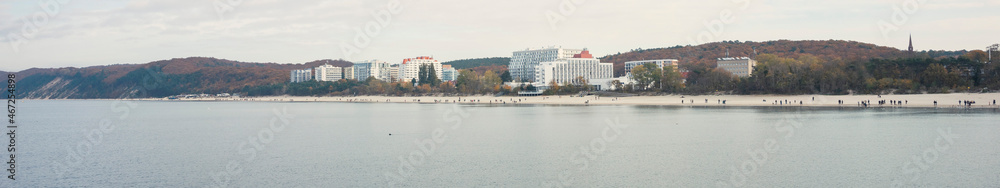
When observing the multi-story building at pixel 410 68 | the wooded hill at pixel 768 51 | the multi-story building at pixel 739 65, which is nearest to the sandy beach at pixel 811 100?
the multi-story building at pixel 739 65

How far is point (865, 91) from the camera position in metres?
67.9

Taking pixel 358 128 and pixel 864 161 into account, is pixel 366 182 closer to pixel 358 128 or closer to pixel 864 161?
pixel 864 161

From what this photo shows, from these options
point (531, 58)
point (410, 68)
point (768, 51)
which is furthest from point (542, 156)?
point (410, 68)

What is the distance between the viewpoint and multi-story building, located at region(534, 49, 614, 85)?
14625 cm

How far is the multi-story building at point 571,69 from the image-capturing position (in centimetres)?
14625

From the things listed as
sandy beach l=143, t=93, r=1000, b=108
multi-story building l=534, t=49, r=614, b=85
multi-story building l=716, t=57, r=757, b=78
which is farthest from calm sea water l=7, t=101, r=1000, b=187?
multi-story building l=534, t=49, r=614, b=85

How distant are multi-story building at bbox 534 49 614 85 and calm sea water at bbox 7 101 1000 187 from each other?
104 meters

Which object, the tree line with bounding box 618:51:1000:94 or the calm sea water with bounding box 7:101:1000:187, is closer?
the calm sea water with bounding box 7:101:1000:187

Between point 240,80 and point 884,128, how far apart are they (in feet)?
610

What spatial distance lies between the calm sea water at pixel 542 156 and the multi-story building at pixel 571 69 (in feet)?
341

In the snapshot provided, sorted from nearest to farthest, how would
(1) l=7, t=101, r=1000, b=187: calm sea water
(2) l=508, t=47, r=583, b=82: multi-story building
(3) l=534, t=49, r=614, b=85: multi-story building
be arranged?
(1) l=7, t=101, r=1000, b=187: calm sea water < (3) l=534, t=49, r=614, b=85: multi-story building < (2) l=508, t=47, r=583, b=82: multi-story building

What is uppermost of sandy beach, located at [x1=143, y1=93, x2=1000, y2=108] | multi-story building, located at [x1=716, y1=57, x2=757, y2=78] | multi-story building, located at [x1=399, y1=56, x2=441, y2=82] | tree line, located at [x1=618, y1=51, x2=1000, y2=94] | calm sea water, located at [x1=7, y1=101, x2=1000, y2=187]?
multi-story building, located at [x1=399, y1=56, x2=441, y2=82]

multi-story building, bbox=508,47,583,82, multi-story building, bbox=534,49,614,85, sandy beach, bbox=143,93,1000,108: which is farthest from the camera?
multi-story building, bbox=508,47,583,82

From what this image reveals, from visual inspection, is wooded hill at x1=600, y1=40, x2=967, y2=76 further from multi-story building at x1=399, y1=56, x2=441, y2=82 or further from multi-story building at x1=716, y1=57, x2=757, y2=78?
multi-story building at x1=399, y1=56, x2=441, y2=82
